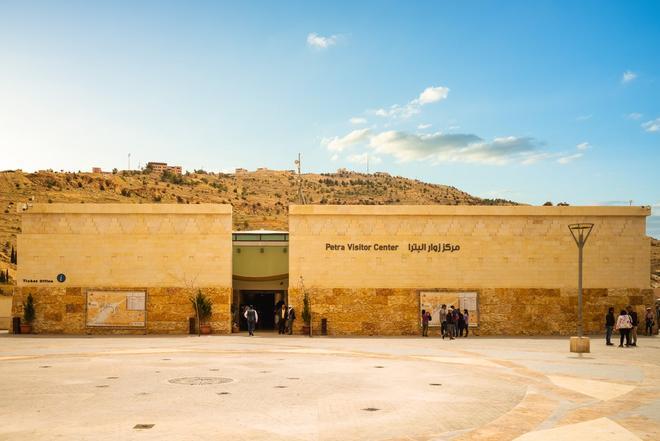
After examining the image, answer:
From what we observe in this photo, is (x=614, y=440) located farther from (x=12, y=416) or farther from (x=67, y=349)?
(x=67, y=349)

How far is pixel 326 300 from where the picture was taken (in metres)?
33.5

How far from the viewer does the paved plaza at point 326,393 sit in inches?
464

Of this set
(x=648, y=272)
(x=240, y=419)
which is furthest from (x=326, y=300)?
(x=240, y=419)

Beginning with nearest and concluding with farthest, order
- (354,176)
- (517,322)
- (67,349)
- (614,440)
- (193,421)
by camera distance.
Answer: (614,440) → (193,421) → (67,349) → (517,322) → (354,176)

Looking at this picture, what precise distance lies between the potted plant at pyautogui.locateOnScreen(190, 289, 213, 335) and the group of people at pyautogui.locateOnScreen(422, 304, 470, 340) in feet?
33.9

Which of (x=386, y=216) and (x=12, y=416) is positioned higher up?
→ (x=386, y=216)

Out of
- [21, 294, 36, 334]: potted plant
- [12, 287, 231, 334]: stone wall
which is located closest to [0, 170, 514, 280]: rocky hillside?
[21, 294, 36, 334]: potted plant

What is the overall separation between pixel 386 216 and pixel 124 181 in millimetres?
52934

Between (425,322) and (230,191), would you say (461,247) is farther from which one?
(230,191)

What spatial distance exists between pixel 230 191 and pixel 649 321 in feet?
210

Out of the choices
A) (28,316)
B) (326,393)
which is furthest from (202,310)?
(326,393)

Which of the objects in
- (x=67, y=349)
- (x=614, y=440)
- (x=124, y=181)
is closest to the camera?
(x=614, y=440)

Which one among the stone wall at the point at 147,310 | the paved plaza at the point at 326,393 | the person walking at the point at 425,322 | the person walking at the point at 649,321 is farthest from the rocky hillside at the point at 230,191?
the paved plaza at the point at 326,393

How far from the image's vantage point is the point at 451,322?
1235 inches
